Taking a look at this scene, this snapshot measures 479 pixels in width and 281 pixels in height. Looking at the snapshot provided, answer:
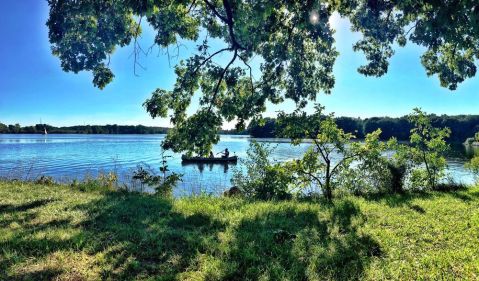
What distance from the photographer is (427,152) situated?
46.1 ft

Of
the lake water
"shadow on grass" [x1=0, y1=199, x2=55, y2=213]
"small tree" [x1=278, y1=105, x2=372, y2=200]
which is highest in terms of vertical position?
"small tree" [x1=278, y1=105, x2=372, y2=200]

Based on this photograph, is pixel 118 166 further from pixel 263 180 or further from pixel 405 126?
pixel 405 126

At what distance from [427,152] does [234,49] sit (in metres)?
9.20

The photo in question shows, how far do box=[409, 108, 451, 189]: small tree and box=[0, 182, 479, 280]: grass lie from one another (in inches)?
159

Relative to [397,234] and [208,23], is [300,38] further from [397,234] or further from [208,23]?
[397,234]

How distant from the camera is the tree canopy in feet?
30.3

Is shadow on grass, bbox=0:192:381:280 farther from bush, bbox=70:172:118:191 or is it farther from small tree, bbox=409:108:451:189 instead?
small tree, bbox=409:108:451:189

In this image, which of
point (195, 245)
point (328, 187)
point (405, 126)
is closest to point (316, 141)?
point (328, 187)

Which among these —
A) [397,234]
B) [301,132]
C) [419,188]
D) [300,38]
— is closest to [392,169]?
[419,188]

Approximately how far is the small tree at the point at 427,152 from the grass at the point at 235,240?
405 cm

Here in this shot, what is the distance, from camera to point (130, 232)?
20.7ft

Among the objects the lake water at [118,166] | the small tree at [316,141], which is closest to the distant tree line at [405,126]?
the lake water at [118,166]

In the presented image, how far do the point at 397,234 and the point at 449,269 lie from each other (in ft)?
A: 5.23

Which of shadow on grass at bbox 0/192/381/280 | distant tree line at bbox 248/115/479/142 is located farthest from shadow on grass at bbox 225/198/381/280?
distant tree line at bbox 248/115/479/142
